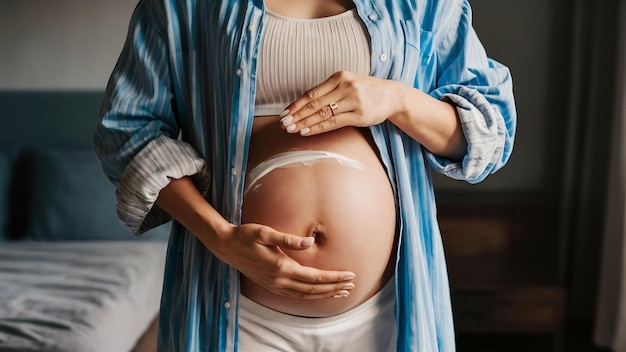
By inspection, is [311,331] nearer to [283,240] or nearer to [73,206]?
[283,240]

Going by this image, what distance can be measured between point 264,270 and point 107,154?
0.29 meters

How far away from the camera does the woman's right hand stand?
956 mm

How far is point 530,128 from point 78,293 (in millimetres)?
1992

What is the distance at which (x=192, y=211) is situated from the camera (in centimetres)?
103

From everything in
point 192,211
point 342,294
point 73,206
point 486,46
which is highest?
point 192,211

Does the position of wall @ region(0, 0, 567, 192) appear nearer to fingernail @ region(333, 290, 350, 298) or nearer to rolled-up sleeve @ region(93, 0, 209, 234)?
rolled-up sleeve @ region(93, 0, 209, 234)

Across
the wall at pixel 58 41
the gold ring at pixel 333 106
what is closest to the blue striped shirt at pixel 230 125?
the gold ring at pixel 333 106

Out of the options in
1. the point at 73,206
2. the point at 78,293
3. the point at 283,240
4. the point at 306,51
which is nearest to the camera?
the point at 283,240

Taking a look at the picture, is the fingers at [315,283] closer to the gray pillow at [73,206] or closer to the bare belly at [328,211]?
the bare belly at [328,211]

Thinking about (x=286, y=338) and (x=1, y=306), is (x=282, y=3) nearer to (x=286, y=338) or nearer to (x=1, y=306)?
(x=286, y=338)

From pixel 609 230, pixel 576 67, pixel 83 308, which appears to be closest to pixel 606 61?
pixel 576 67

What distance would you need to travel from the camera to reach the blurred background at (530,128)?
3.05m

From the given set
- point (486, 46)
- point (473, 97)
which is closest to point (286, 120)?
point (473, 97)

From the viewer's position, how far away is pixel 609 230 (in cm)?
303
